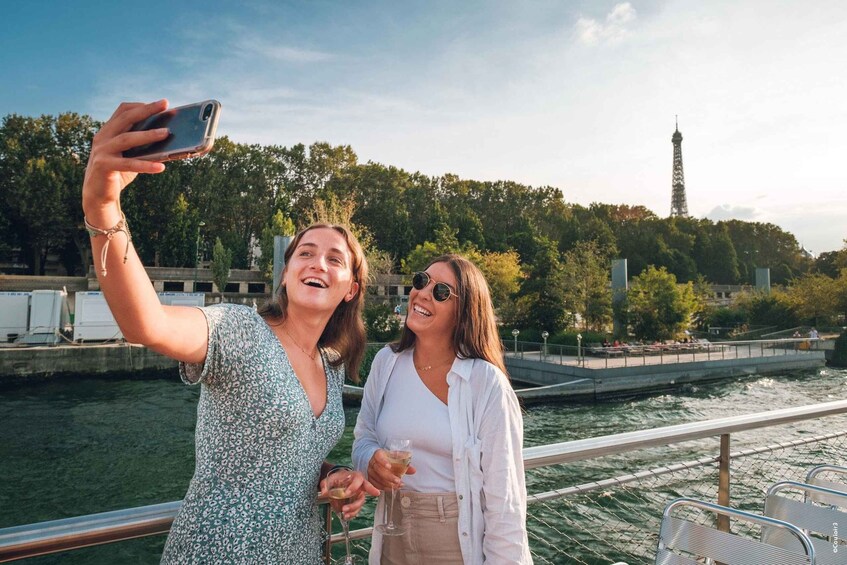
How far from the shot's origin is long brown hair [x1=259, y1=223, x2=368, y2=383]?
5.83 ft

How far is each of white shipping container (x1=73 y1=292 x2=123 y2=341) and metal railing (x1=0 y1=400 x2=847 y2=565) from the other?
20.4 metres

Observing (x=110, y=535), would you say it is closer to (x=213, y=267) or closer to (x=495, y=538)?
(x=495, y=538)

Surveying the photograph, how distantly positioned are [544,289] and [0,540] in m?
29.3

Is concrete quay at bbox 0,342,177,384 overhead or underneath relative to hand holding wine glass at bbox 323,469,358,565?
underneath

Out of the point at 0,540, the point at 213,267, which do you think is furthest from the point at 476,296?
the point at 213,267

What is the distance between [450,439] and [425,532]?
1.01ft

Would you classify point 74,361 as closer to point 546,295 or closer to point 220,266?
point 220,266

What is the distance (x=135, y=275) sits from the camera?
1.10 metres

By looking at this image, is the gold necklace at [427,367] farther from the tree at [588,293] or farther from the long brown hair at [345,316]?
the tree at [588,293]

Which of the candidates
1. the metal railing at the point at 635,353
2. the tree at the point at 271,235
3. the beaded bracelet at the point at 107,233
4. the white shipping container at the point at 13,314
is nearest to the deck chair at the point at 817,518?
the beaded bracelet at the point at 107,233

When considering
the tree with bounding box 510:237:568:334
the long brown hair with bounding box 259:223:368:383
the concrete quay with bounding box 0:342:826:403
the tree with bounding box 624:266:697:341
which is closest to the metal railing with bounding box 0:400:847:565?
the long brown hair with bounding box 259:223:368:383

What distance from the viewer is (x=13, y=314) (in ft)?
77.0

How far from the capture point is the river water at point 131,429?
34.1 feet

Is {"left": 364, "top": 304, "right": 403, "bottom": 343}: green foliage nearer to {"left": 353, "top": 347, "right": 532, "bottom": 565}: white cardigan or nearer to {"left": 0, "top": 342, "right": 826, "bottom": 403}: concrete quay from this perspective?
{"left": 0, "top": 342, "right": 826, "bottom": 403}: concrete quay
